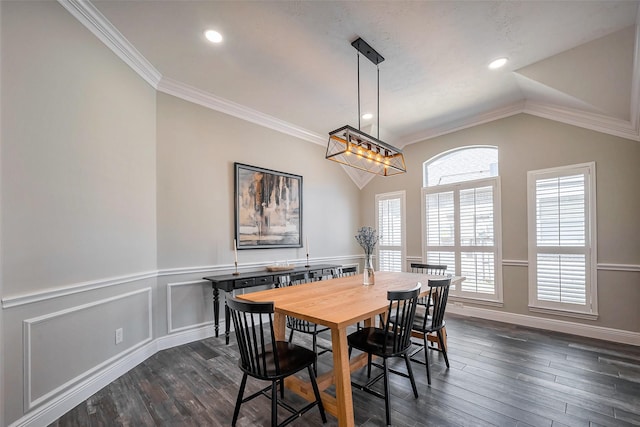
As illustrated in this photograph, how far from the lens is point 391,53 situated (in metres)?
2.81

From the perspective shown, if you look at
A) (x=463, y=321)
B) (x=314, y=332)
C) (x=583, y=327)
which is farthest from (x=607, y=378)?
(x=314, y=332)

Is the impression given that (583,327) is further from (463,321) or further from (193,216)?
(193,216)

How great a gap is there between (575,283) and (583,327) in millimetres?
533

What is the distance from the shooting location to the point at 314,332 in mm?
2582

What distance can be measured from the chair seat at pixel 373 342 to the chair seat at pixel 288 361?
42cm

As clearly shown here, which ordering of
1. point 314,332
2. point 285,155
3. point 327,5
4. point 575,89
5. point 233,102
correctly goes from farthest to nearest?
point 285,155, point 233,102, point 575,89, point 314,332, point 327,5

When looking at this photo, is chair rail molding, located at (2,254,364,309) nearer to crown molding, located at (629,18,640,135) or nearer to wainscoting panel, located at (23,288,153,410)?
wainscoting panel, located at (23,288,153,410)

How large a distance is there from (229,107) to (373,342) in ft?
11.1

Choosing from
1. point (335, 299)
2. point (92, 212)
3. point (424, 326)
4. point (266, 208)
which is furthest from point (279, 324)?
point (266, 208)

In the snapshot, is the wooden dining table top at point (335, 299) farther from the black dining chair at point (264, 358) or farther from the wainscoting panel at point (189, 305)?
the wainscoting panel at point (189, 305)

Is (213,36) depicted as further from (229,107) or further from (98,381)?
(98,381)

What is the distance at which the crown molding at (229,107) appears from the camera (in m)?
3.34

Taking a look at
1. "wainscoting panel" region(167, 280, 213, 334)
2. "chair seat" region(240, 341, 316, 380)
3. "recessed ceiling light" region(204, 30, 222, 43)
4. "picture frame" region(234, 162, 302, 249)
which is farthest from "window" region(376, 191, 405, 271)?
"recessed ceiling light" region(204, 30, 222, 43)

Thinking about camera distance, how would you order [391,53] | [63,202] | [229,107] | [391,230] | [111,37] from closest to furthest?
[63,202], [111,37], [391,53], [229,107], [391,230]
